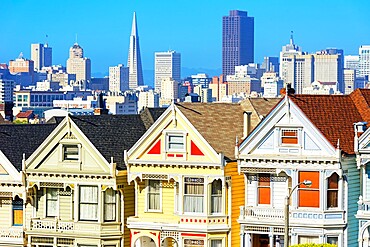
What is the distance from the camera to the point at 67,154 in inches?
1939

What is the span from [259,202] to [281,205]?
840 millimetres

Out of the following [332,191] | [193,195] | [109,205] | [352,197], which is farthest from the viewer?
[109,205]

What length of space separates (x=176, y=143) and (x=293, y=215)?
482cm

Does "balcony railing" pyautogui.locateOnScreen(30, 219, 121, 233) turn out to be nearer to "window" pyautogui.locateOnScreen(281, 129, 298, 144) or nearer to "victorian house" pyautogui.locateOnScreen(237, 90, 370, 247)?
"victorian house" pyautogui.locateOnScreen(237, 90, 370, 247)

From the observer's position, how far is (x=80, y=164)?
48844 millimetres

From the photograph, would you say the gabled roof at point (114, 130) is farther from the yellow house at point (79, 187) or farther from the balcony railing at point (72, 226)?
the balcony railing at point (72, 226)

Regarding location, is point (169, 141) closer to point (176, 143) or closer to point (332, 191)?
point (176, 143)

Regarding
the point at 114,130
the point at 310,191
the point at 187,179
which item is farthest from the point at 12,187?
the point at 310,191

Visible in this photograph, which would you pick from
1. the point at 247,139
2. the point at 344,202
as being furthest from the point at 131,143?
the point at 344,202

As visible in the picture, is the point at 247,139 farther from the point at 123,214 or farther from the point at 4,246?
the point at 4,246

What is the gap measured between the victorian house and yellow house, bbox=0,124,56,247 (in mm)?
8671

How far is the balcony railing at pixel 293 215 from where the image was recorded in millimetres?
44750

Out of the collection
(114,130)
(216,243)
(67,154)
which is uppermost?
(114,130)

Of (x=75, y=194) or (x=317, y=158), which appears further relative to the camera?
(x=75, y=194)
